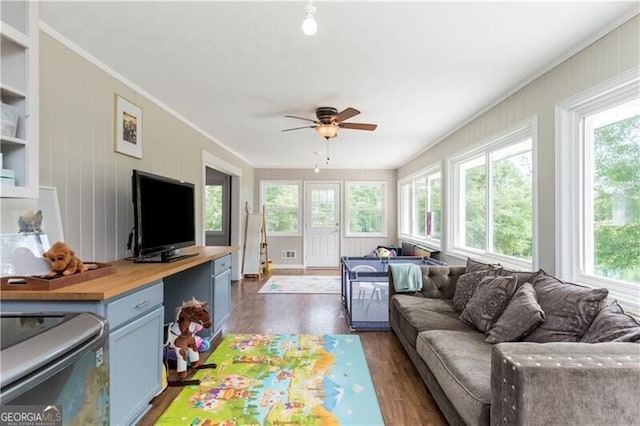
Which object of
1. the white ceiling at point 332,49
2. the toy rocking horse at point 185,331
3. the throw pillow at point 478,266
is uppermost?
the white ceiling at point 332,49

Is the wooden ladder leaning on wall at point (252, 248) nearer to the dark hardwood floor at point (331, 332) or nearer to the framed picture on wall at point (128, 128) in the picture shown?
the dark hardwood floor at point (331, 332)

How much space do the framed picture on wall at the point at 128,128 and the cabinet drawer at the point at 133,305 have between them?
4.30ft

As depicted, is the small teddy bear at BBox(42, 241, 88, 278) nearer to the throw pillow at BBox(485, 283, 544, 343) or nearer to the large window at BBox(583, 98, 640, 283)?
the throw pillow at BBox(485, 283, 544, 343)

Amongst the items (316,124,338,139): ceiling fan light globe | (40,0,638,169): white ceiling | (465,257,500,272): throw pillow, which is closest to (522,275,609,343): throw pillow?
(465,257,500,272): throw pillow

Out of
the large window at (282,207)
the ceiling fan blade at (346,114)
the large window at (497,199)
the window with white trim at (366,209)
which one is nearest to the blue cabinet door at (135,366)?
the ceiling fan blade at (346,114)

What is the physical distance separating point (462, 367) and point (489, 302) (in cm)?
75

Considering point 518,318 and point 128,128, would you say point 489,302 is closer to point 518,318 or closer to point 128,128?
point 518,318

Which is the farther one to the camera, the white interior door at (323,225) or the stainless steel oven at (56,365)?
the white interior door at (323,225)

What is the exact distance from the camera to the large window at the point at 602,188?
200cm

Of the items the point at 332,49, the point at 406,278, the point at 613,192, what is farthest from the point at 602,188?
the point at 332,49

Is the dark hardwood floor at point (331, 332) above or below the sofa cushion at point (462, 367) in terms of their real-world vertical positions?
below

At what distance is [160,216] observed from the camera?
2.59m

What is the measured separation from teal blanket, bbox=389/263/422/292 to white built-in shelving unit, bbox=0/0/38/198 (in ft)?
9.59

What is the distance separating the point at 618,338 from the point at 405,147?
4.35 meters
